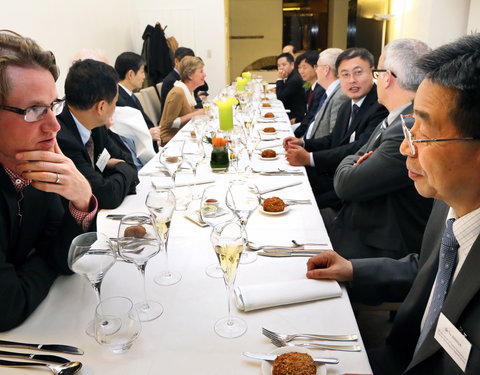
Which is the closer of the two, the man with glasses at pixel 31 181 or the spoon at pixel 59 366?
the spoon at pixel 59 366

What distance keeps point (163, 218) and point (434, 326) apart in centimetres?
77

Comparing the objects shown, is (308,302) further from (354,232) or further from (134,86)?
(134,86)

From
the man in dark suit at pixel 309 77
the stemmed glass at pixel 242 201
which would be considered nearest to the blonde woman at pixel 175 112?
the man in dark suit at pixel 309 77

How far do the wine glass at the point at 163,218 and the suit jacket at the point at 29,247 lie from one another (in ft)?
0.79

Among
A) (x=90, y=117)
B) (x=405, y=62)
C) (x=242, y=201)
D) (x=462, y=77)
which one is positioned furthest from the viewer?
(x=90, y=117)

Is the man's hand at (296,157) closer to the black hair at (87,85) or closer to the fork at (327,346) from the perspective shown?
the black hair at (87,85)

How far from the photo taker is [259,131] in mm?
3561

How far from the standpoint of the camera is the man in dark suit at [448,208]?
860mm

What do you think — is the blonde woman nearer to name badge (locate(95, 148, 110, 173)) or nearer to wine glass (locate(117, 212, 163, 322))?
name badge (locate(95, 148, 110, 173))

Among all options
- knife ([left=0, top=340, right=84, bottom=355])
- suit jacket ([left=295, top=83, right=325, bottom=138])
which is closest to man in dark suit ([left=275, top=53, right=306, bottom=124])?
suit jacket ([left=295, top=83, right=325, bottom=138])

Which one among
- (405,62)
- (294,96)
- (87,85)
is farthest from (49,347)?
(294,96)

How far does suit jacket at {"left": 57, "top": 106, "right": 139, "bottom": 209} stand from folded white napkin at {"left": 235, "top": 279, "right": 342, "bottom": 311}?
919mm

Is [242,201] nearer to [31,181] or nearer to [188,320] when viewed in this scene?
[188,320]

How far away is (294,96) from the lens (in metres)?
5.79
